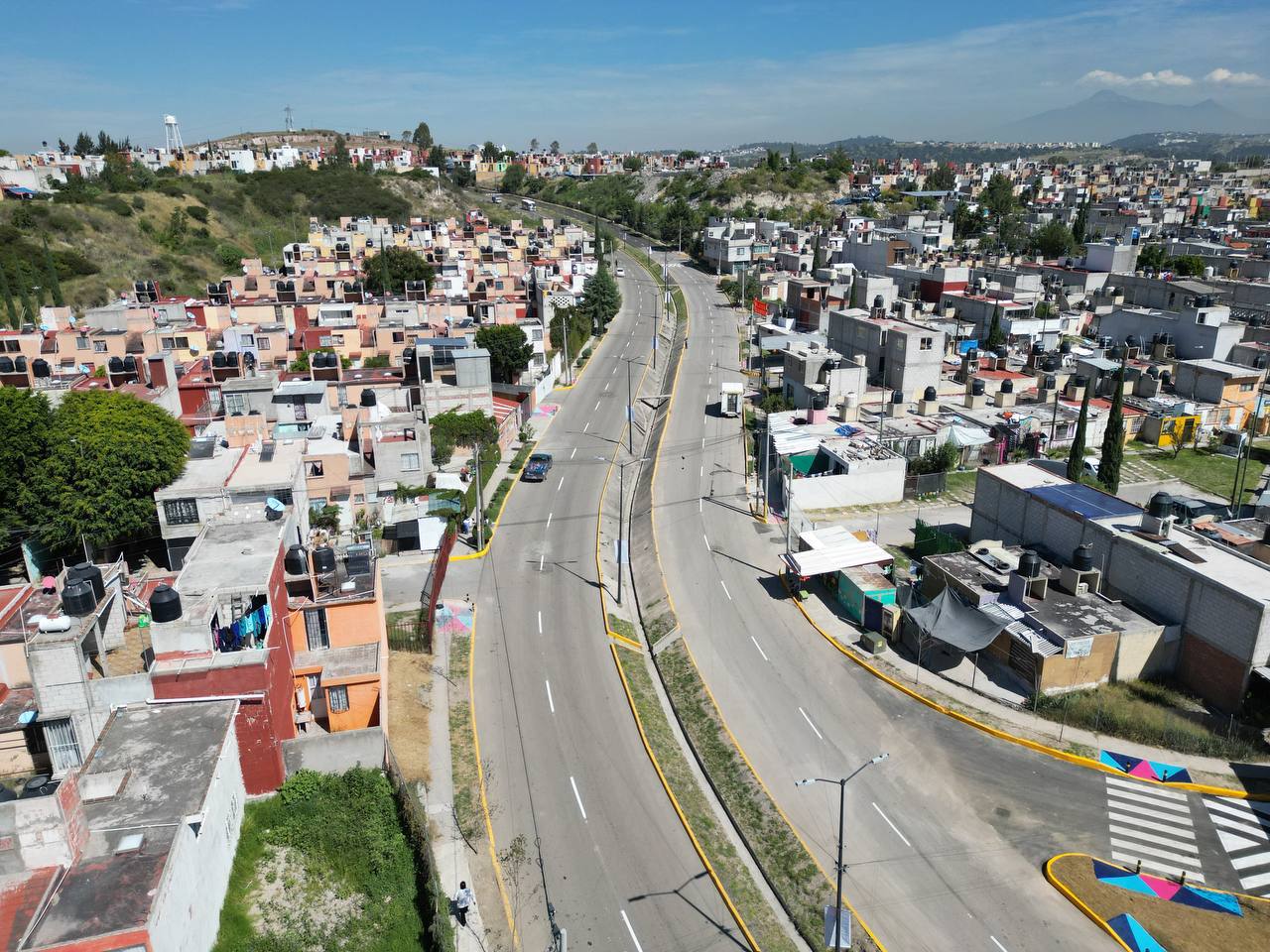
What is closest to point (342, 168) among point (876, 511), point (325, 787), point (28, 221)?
point (28, 221)

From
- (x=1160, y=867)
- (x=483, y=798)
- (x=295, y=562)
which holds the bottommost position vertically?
(x=1160, y=867)

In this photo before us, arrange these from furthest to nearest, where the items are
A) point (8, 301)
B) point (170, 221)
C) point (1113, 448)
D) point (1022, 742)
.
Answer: point (170, 221)
point (8, 301)
point (1113, 448)
point (1022, 742)

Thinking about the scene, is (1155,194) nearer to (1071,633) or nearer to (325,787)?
(1071,633)

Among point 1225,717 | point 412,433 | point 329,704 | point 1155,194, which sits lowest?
point 1225,717

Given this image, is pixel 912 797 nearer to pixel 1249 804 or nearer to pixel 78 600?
pixel 1249 804

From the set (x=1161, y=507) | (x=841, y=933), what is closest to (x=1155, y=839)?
(x=841, y=933)

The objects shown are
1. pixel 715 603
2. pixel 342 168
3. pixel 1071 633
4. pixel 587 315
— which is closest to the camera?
pixel 1071 633

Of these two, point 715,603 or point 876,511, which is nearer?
point 715,603
